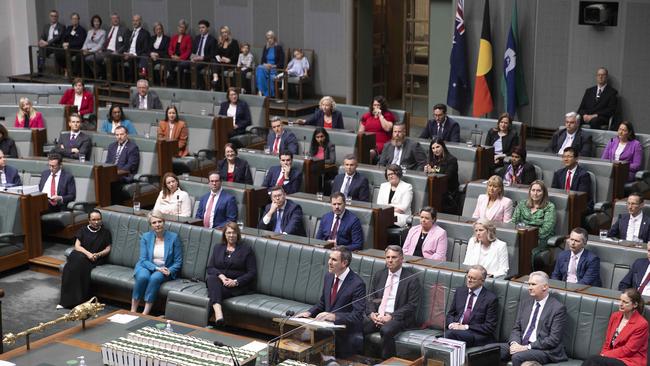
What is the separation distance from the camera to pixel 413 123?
15055mm

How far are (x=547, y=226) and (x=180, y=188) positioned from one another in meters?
3.52

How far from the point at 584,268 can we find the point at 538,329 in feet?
3.12

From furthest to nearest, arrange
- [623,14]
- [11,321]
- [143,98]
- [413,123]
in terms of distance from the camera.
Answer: [413,123] → [143,98] → [623,14] → [11,321]

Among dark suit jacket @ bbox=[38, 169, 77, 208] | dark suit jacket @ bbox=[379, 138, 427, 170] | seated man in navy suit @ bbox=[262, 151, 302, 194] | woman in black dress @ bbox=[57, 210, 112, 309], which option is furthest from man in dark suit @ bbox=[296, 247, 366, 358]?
dark suit jacket @ bbox=[38, 169, 77, 208]

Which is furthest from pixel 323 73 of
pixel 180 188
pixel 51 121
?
pixel 180 188

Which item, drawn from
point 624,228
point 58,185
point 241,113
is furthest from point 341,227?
point 241,113

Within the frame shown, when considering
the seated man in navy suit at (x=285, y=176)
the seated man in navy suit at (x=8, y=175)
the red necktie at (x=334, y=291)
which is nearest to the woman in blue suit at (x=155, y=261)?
the red necktie at (x=334, y=291)

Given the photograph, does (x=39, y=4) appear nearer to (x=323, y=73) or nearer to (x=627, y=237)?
(x=323, y=73)

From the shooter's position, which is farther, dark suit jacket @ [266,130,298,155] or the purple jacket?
dark suit jacket @ [266,130,298,155]

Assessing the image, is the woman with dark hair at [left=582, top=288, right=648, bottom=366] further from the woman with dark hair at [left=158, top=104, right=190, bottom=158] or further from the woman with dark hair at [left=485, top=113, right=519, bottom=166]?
the woman with dark hair at [left=158, top=104, right=190, bottom=158]

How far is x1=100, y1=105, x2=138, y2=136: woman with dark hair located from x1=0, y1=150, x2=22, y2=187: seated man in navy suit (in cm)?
170

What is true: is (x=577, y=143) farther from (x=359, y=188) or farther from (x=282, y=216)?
(x=282, y=216)

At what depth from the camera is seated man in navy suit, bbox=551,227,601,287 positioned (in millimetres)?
7641

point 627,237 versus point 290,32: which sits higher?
point 290,32
